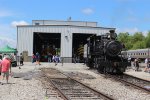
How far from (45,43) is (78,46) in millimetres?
7908

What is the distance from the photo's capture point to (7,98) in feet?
47.6

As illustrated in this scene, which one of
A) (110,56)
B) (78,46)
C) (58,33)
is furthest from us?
(78,46)

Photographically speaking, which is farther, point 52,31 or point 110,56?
point 52,31

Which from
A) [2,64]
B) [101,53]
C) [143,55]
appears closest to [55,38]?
[143,55]

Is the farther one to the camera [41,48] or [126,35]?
[126,35]

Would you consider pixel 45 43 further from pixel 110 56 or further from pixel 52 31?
pixel 110 56

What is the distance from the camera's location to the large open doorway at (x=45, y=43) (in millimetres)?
70812

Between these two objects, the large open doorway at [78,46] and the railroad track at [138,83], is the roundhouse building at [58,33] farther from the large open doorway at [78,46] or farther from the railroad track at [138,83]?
the railroad track at [138,83]

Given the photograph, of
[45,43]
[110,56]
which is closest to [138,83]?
[110,56]

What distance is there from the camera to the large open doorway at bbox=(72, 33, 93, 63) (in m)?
66.4

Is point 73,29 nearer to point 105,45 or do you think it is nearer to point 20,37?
point 20,37

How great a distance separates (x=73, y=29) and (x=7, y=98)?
5074 cm

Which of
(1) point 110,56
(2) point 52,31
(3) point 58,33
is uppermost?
(2) point 52,31

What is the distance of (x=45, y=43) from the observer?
80.6m
